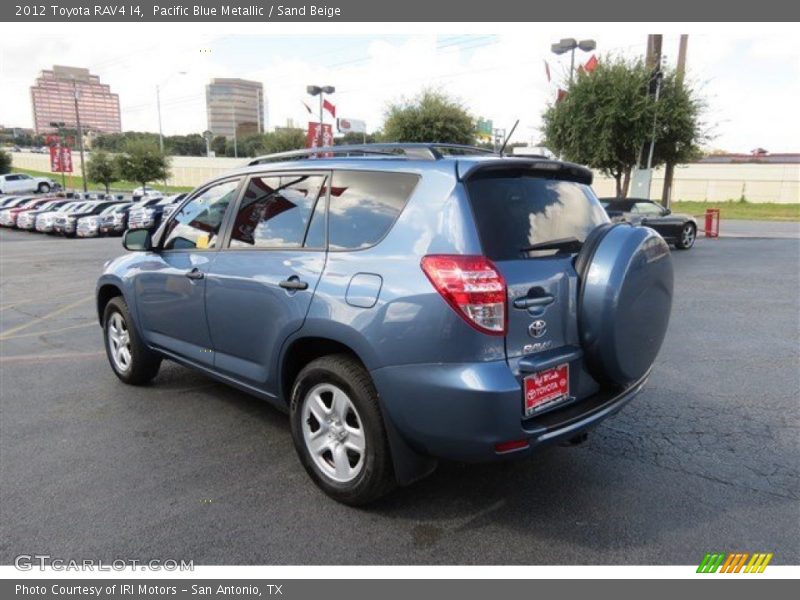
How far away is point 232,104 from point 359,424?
322 ft

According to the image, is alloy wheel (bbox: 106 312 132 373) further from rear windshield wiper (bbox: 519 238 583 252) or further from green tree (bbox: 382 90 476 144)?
green tree (bbox: 382 90 476 144)

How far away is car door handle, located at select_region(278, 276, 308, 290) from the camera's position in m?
3.21

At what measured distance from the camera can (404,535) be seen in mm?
2941

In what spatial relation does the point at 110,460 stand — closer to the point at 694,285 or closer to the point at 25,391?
the point at 25,391

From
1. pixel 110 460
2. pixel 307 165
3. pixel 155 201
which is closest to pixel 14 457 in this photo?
pixel 110 460

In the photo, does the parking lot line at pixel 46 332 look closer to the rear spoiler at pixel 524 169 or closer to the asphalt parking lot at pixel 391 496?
the asphalt parking lot at pixel 391 496

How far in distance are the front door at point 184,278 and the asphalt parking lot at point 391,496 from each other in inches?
24.0

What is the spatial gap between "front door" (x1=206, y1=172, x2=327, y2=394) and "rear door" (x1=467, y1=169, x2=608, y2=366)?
3.10ft

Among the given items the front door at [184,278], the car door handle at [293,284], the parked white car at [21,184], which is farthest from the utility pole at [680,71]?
the parked white car at [21,184]

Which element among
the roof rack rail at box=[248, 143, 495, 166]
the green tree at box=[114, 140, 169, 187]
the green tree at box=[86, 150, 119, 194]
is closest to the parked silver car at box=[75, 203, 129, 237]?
the roof rack rail at box=[248, 143, 495, 166]

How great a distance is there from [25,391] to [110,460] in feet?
6.42

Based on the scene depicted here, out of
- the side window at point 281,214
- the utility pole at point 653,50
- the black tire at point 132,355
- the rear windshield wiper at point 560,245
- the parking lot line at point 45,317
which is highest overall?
the utility pole at point 653,50

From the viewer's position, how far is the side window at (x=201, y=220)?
162 inches

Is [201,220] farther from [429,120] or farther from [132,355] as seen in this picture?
[429,120]
